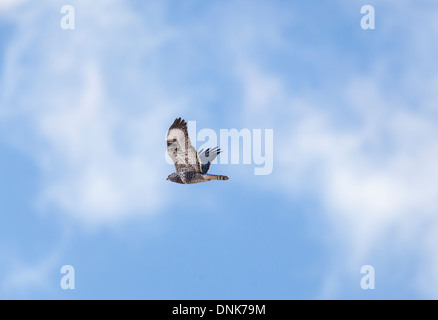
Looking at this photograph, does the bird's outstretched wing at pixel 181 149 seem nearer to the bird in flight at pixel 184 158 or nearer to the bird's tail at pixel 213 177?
the bird in flight at pixel 184 158

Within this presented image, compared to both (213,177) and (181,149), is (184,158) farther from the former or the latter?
(213,177)

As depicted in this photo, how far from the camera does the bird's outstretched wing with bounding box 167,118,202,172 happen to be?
34.9 m

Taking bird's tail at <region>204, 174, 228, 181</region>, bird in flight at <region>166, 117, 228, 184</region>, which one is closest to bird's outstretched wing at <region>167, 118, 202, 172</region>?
bird in flight at <region>166, 117, 228, 184</region>

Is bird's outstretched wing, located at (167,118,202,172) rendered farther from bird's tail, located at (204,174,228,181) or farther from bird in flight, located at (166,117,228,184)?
bird's tail, located at (204,174,228,181)

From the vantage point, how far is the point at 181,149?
116 ft

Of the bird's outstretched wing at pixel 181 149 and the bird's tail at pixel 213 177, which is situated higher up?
the bird's outstretched wing at pixel 181 149

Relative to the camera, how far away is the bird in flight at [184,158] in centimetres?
3497

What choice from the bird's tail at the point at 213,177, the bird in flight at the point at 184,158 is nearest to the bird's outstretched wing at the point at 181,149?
the bird in flight at the point at 184,158

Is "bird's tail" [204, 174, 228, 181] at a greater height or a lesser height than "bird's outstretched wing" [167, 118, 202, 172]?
lesser

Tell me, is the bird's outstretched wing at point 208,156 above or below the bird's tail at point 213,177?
above
